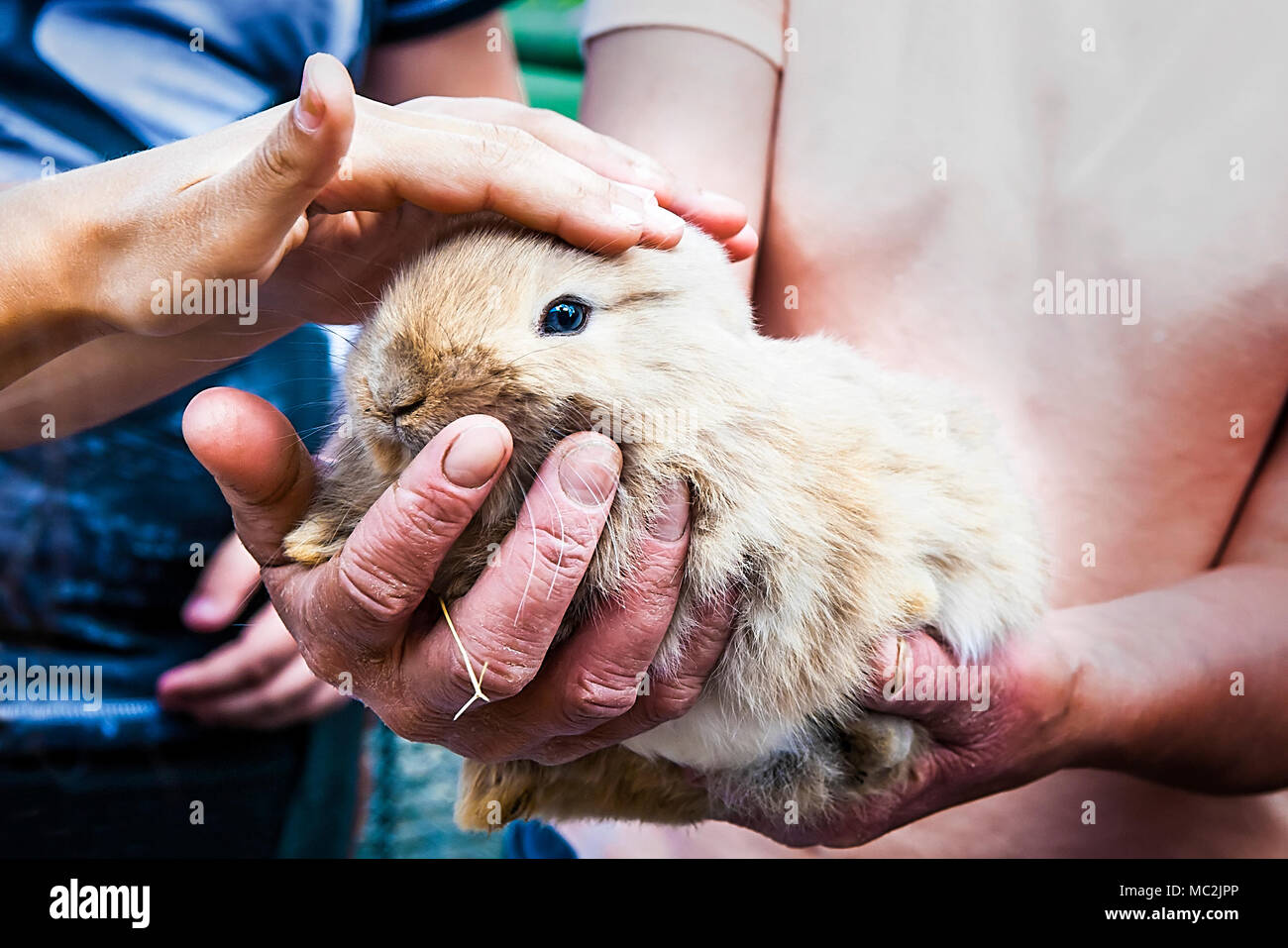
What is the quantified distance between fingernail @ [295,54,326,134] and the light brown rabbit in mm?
175

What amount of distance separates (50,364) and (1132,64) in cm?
128

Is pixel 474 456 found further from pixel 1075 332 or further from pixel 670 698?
pixel 1075 332

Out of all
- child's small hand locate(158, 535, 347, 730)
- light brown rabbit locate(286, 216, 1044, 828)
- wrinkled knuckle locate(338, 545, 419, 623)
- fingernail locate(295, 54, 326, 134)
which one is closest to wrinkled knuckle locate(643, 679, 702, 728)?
light brown rabbit locate(286, 216, 1044, 828)

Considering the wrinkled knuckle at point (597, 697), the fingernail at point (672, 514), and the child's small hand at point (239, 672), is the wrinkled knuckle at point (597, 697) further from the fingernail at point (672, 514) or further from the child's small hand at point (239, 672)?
the child's small hand at point (239, 672)

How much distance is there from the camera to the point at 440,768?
1811mm

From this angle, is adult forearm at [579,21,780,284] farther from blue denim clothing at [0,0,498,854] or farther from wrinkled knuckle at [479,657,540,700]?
wrinkled knuckle at [479,657,540,700]

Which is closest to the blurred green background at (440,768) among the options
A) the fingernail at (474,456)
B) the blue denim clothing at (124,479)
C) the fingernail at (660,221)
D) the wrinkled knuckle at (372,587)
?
the blue denim clothing at (124,479)

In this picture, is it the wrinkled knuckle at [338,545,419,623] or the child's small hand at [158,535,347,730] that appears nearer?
the wrinkled knuckle at [338,545,419,623]

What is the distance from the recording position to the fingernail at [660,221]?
786 millimetres

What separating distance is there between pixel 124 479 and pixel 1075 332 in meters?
1.24

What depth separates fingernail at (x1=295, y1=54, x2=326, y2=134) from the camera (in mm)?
553

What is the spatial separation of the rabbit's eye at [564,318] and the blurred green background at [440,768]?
2.66 feet
